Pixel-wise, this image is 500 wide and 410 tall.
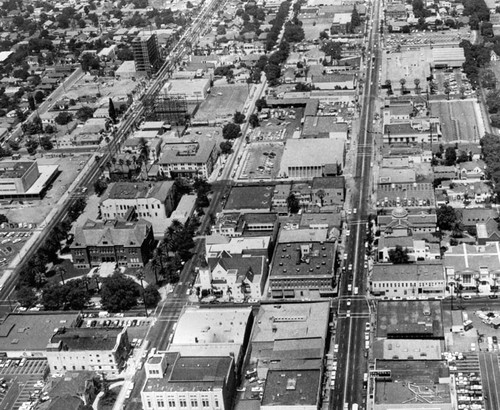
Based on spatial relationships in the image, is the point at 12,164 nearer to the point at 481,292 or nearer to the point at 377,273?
the point at 377,273

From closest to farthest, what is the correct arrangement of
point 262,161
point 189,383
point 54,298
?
1. point 189,383
2. point 54,298
3. point 262,161

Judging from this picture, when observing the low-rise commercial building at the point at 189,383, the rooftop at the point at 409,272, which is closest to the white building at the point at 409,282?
the rooftop at the point at 409,272

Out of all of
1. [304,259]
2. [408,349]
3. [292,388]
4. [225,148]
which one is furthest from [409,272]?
[225,148]

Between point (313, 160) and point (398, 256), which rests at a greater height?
point (398, 256)

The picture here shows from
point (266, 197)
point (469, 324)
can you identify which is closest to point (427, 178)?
point (266, 197)

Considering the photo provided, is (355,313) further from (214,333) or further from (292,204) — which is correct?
(292,204)

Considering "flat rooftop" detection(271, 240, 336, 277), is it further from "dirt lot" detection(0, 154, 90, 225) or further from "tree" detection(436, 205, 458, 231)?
"dirt lot" detection(0, 154, 90, 225)
